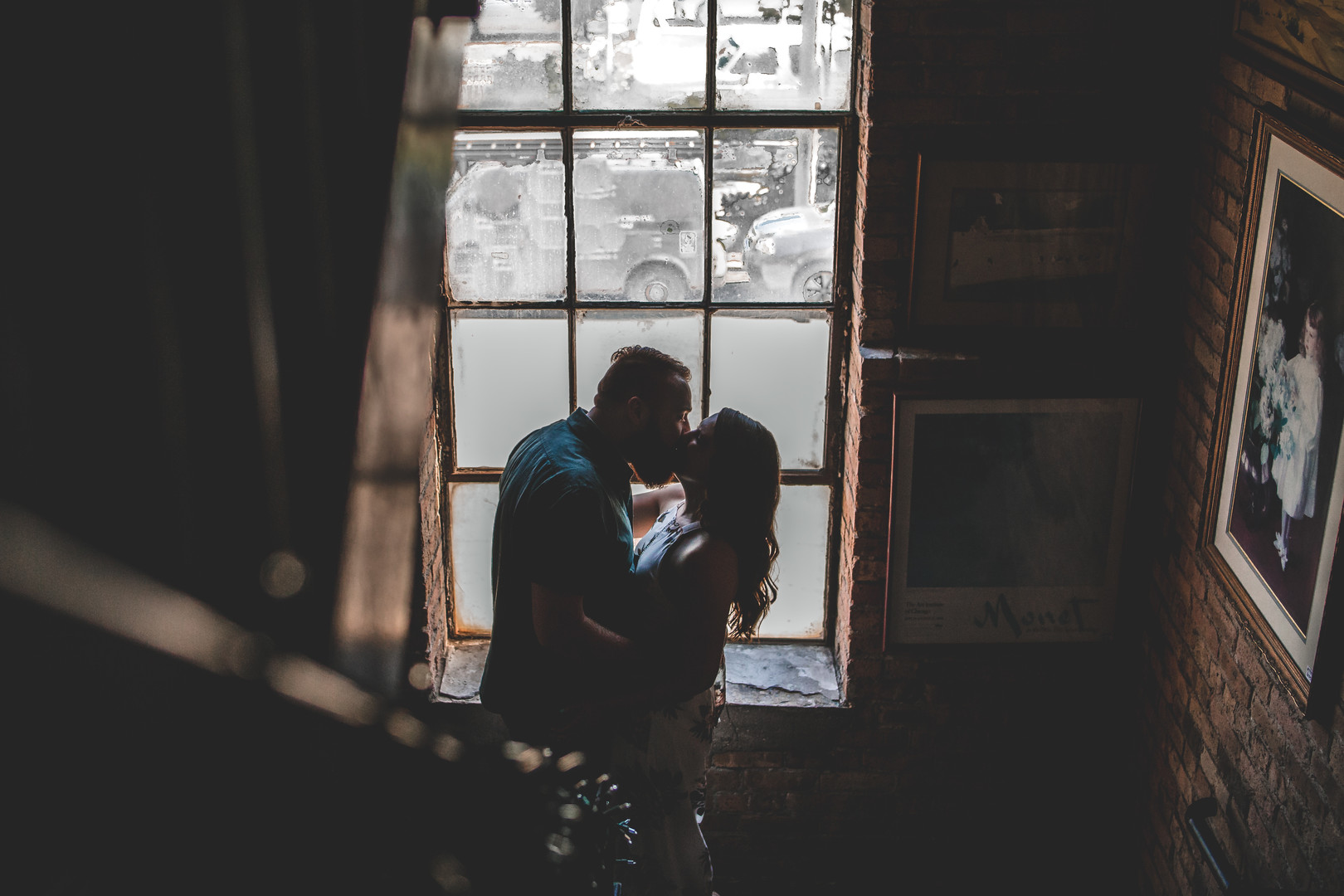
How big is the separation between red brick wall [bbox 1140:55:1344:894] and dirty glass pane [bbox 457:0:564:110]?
1.53m

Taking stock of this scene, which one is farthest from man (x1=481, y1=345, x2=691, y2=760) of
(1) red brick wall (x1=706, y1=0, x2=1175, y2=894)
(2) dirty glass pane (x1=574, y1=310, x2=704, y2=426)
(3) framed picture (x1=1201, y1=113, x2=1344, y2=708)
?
(3) framed picture (x1=1201, y1=113, x2=1344, y2=708)

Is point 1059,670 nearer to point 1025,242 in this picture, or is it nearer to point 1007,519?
point 1007,519

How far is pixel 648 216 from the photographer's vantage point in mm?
2803

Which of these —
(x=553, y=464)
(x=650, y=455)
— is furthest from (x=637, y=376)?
(x=553, y=464)

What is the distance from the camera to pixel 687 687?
2.39 metres

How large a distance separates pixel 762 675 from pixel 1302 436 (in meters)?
1.57

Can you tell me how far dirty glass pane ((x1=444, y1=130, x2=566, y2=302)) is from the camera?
9.04 ft

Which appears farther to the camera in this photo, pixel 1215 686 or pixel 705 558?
pixel 1215 686

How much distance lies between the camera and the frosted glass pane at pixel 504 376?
114 inches

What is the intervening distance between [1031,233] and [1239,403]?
0.63 metres

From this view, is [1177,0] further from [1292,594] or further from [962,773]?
[962,773]

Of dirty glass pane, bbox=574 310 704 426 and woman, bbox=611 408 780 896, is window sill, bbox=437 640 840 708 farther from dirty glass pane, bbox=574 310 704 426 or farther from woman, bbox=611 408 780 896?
dirty glass pane, bbox=574 310 704 426

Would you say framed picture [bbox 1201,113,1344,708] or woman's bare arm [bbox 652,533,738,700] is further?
woman's bare arm [bbox 652,533,738,700]

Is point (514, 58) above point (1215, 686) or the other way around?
above
